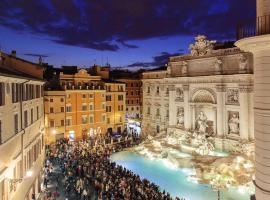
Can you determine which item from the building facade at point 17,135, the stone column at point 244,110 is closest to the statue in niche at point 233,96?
the stone column at point 244,110

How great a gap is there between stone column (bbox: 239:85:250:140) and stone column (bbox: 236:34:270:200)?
25.0 metres

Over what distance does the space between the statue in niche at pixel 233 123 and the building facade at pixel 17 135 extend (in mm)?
21805

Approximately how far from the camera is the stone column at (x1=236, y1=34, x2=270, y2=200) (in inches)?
308

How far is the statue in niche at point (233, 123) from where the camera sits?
33.4 m

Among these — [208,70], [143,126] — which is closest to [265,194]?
[208,70]

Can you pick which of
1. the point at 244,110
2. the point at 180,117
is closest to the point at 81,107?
the point at 180,117

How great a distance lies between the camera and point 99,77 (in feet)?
177

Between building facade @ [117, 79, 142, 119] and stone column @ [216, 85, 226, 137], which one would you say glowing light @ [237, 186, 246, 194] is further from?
building facade @ [117, 79, 142, 119]

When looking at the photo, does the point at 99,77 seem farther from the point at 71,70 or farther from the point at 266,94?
the point at 266,94

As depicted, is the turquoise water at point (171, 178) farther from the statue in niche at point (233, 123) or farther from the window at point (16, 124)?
the window at point (16, 124)

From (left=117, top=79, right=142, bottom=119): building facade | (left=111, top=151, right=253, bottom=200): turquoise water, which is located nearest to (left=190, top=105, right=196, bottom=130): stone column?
(left=111, top=151, right=253, bottom=200): turquoise water

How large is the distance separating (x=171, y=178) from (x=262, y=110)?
862 inches

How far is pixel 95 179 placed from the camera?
25516mm

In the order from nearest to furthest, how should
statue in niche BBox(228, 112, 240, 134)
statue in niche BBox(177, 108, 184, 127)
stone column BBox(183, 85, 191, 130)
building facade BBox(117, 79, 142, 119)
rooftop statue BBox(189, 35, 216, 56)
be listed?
1. statue in niche BBox(228, 112, 240, 134)
2. rooftop statue BBox(189, 35, 216, 56)
3. stone column BBox(183, 85, 191, 130)
4. statue in niche BBox(177, 108, 184, 127)
5. building facade BBox(117, 79, 142, 119)
